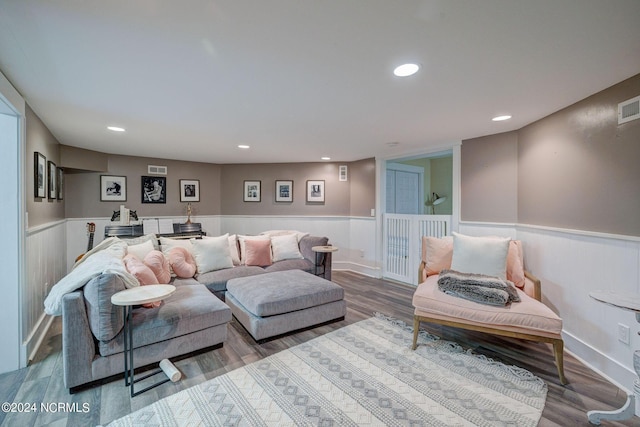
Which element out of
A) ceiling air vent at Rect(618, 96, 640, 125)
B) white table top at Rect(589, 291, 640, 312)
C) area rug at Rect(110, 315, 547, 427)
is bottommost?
area rug at Rect(110, 315, 547, 427)

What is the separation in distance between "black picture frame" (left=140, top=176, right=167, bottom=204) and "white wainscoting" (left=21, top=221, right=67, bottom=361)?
69.1 inches

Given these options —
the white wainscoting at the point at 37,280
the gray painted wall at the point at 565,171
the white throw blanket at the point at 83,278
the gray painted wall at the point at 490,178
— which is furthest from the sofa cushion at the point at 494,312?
the white wainscoting at the point at 37,280

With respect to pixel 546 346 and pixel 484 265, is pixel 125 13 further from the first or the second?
pixel 546 346

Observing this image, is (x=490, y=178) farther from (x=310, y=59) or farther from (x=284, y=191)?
(x=284, y=191)

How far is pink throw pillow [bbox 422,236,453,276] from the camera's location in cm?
309

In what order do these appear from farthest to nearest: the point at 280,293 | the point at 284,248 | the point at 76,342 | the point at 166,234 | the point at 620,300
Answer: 1. the point at 166,234
2. the point at 284,248
3. the point at 280,293
4. the point at 76,342
5. the point at 620,300

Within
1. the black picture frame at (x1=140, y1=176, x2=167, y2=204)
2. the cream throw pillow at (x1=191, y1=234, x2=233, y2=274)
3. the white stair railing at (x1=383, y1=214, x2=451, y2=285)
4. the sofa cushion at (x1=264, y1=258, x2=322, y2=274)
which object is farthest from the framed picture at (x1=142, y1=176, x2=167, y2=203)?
the white stair railing at (x1=383, y1=214, x2=451, y2=285)

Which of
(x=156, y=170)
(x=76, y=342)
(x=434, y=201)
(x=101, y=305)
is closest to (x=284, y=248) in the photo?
(x=101, y=305)

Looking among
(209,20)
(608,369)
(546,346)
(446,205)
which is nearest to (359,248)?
(446,205)

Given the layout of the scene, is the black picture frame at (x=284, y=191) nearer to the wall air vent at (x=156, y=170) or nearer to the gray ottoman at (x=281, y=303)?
the wall air vent at (x=156, y=170)

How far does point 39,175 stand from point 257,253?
2.40 m

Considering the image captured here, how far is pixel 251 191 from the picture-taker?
579 cm

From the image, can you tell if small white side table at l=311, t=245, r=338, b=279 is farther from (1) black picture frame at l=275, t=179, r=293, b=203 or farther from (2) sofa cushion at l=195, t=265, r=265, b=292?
(1) black picture frame at l=275, t=179, r=293, b=203

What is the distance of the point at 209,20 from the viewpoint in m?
1.34
